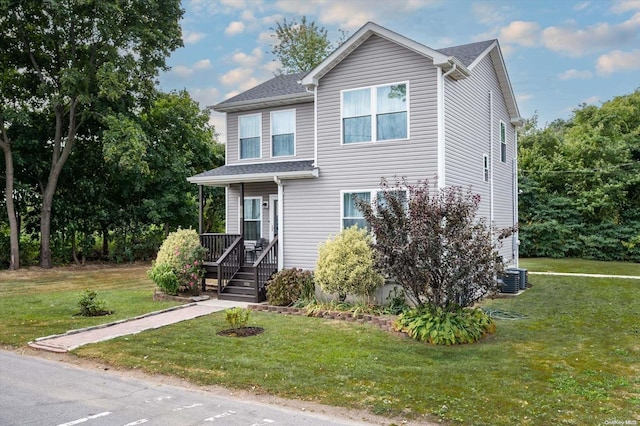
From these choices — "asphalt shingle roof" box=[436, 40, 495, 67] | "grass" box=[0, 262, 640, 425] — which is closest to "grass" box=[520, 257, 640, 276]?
"grass" box=[0, 262, 640, 425]

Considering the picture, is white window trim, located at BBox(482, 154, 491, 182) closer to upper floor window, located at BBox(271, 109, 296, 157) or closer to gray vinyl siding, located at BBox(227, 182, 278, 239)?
upper floor window, located at BBox(271, 109, 296, 157)

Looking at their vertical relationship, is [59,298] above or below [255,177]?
below

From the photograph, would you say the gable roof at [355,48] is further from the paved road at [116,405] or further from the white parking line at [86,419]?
the white parking line at [86,419]

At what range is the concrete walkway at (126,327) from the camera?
8.67 m

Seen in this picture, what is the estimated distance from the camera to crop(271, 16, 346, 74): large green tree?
37000 millimetres

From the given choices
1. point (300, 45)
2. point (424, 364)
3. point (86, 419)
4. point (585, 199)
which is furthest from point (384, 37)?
point (300, 45)

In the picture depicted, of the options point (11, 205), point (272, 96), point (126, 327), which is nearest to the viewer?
point (126, 327)

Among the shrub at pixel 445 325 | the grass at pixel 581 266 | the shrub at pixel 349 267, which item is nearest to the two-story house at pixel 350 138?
the shrub at pixel 349 267

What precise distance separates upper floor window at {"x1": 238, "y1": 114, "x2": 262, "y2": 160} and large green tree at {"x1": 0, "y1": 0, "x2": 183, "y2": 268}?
751 centimetres

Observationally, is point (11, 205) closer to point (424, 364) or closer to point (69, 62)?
point (69, 62)

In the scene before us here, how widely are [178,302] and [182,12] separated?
55.5 feet

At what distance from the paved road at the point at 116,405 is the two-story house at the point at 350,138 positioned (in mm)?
6525

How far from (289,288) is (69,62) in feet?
56.0

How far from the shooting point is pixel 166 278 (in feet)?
43.2
